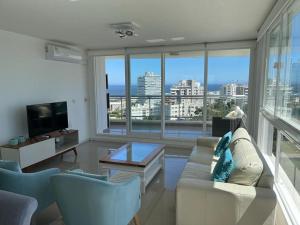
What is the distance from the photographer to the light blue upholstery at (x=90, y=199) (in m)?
1.72

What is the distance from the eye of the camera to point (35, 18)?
3084 mm

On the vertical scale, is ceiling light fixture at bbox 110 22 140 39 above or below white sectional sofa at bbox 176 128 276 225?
above

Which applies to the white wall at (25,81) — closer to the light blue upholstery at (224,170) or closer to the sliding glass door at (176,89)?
the sliding glass door at (176,89)

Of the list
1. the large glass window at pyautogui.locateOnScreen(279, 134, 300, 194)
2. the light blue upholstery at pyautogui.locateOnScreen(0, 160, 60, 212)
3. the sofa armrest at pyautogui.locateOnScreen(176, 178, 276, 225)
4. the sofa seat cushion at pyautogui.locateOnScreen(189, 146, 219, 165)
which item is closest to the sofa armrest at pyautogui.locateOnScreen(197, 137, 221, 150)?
the sofa seat cushion at pyautogui.locateOnScreen(189, 146, 219, 165)

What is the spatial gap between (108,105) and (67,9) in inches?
154

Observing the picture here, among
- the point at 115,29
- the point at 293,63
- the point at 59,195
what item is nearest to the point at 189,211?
the point at 59,195

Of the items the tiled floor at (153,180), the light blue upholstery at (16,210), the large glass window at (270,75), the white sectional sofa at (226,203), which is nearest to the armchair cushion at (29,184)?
the tiled floor at (153,180)

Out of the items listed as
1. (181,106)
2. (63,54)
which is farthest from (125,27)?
(181,106)

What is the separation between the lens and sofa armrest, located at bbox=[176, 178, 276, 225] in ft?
6.08

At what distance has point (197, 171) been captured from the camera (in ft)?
8.78

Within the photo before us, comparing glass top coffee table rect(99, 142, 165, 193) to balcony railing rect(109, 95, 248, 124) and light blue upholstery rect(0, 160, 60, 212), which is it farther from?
balcony railing rect(109, 95, 248, 124)

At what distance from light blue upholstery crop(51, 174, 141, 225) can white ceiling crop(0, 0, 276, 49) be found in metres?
1.98

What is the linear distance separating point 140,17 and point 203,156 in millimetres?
2204

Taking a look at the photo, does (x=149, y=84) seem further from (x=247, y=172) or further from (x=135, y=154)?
(x=247, y=172)
